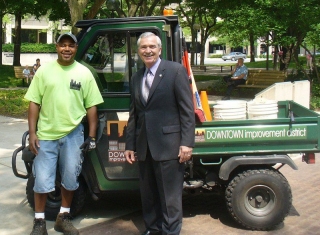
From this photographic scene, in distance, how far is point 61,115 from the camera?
Answer: 4152 millimetres

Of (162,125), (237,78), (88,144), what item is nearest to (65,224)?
(88,144)

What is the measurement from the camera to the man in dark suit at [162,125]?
386cm

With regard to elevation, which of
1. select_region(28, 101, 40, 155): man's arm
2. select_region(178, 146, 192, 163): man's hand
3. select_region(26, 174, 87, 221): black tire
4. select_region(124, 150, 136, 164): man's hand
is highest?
select_region(28, 101, 40, 155): man's arm

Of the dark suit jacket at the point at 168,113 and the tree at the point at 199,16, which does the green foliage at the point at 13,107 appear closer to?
the tree at the point at 199,16

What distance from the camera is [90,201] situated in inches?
219

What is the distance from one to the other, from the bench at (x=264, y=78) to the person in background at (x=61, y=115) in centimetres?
1318

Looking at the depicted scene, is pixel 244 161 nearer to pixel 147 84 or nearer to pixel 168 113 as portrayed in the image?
pixel 168 113

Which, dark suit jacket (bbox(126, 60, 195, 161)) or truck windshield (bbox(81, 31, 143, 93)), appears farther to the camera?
truck windshield (bbox(81, 31, 143, 93))

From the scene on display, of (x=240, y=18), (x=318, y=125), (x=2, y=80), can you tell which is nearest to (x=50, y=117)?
(x=318, y=125)

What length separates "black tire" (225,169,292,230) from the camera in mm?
4625

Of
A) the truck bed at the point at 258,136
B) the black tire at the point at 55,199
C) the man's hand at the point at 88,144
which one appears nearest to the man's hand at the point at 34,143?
the man's hand at the point at 88,144

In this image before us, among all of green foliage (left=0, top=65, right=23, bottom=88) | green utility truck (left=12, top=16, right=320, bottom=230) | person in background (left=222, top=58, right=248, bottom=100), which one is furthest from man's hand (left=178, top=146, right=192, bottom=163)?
Answer: green foliage (left=0, top=65, right=23, bottom=88)

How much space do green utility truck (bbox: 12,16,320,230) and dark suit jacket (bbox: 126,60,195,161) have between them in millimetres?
611

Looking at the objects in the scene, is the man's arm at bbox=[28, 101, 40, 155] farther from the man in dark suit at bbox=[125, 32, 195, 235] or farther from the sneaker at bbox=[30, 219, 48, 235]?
the man in dark suit at bbox=[125, 32, 195, 235]
